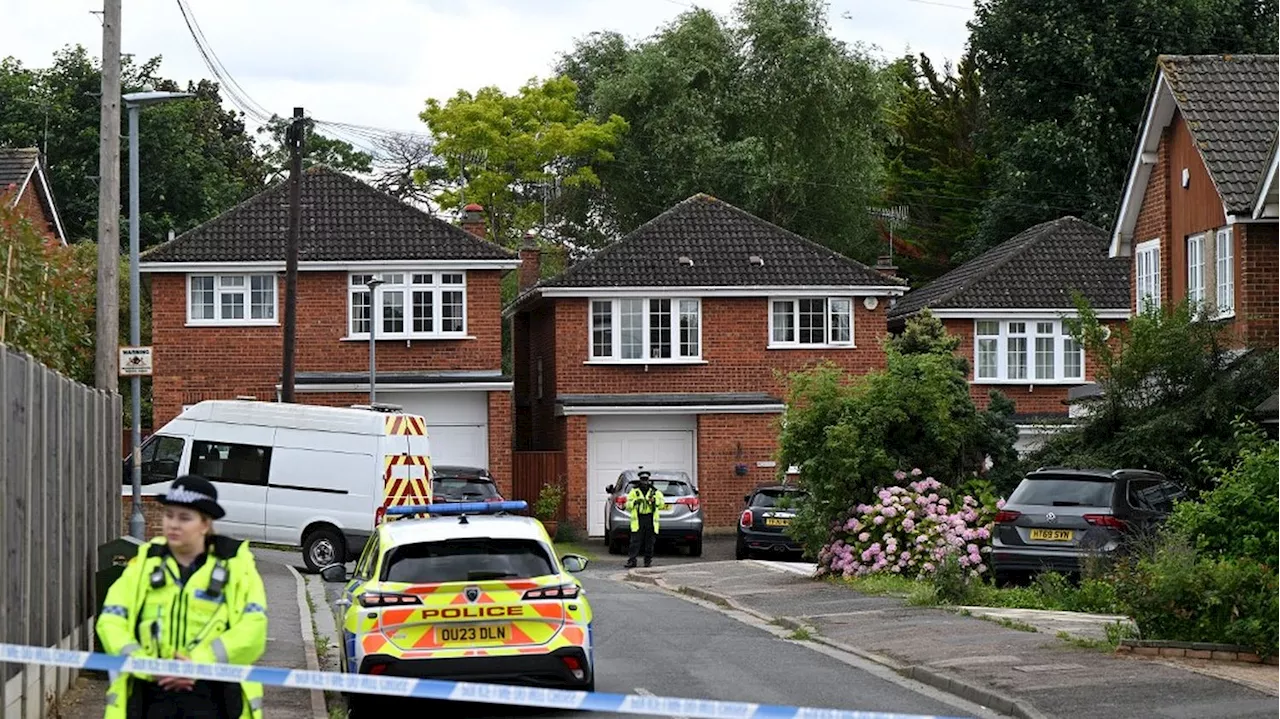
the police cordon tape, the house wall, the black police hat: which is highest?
the house wall

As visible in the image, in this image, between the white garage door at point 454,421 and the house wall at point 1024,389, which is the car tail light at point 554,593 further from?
the house wall at point 1024,389

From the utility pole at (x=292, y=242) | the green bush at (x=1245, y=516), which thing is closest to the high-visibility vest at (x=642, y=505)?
the utility pole at (x=292, y=242)

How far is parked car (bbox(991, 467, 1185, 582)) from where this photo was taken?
2283 centimetres

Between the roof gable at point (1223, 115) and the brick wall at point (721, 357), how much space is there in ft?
44.7

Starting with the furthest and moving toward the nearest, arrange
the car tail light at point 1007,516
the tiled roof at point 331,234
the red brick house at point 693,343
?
the red brick house at point 693,343 → the tiled roof at point 331,234 → the car tail light at point 1007,516

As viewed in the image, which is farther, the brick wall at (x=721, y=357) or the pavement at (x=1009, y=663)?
the brick wall at (x=721, y=357)

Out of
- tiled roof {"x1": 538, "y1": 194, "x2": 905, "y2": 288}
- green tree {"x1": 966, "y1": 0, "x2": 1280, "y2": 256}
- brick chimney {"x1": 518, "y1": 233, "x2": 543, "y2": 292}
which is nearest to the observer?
tiled roof {"x1": 538, "y1": 194, "x2": 905, "y2": 288}

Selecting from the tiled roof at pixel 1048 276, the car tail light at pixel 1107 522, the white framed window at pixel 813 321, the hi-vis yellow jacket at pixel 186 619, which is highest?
the tiled roof at pixel 1048 276

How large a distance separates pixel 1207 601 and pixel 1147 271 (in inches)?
759

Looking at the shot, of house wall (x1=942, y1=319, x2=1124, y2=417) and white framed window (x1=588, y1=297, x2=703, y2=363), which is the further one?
house wall (x1=942, y1=319, x2=1124, y2=417)

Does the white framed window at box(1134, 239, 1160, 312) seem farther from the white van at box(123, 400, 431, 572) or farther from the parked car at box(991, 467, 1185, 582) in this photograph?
the white van at box(123, 400, 431, 572)

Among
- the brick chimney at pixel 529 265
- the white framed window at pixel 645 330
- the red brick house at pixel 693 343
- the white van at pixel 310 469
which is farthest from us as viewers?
the brick chimney at pixel 529 265

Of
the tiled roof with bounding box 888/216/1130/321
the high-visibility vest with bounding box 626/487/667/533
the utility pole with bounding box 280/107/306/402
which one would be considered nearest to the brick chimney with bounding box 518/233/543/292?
the tiled roof with bounding box 888/216/1130/321

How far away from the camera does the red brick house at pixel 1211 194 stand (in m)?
29.1
